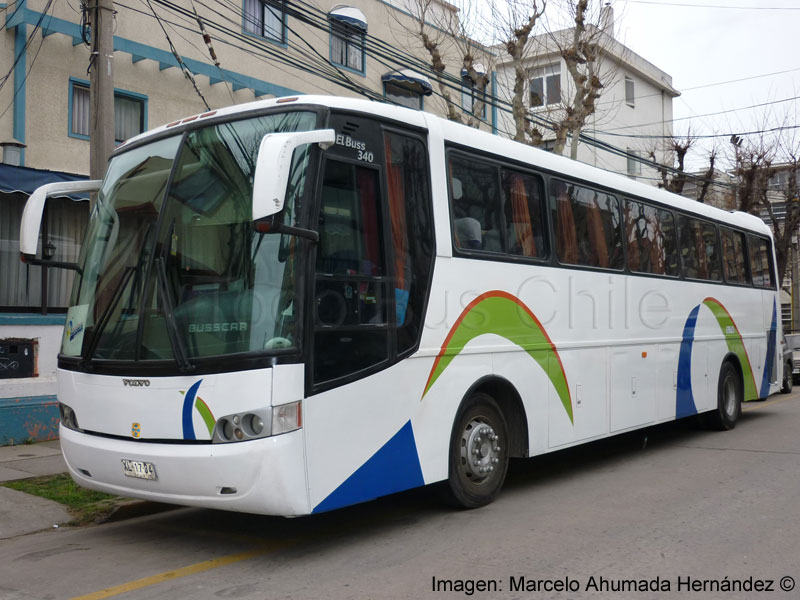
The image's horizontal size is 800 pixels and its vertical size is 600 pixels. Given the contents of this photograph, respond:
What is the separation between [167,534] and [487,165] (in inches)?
166

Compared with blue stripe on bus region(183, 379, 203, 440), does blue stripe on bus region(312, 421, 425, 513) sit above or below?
below

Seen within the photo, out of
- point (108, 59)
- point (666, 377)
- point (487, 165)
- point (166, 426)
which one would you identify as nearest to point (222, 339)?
point (166, 426)

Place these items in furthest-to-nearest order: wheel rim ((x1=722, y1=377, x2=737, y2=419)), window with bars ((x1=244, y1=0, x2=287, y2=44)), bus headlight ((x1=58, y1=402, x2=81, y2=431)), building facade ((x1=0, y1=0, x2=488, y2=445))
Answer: window with bars ((x1=244, y1=0, x2=287, y2=44)) → wheel rim ((x1=722, y1=377, x2=737, y2=419)) → building facade ((x1=0, y1=0, x2=488, y2=445)) → bus headlight ((x1=58, y1=402, x2=81, y2=431))

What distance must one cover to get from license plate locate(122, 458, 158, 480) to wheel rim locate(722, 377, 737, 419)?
9252 millimetres

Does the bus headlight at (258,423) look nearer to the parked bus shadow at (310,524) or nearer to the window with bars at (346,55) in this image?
the parked bus shadow at (310,524)

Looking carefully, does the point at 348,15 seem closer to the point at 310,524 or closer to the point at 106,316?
the point at 106,316

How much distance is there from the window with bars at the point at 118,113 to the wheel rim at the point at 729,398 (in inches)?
392

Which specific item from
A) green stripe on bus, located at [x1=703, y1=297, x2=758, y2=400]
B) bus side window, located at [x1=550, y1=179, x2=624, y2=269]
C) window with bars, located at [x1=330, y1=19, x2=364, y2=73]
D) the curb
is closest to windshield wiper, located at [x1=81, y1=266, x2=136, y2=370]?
the curb

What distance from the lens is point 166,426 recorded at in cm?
560

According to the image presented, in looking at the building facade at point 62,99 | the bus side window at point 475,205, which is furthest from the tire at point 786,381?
the bus side window at point 475,205

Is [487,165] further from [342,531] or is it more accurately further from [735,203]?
[735,203]

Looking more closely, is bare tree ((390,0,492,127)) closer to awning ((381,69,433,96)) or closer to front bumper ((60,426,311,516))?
awning ((381,69,433,96))

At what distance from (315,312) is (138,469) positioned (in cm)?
165

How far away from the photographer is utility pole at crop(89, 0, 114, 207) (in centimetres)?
858
